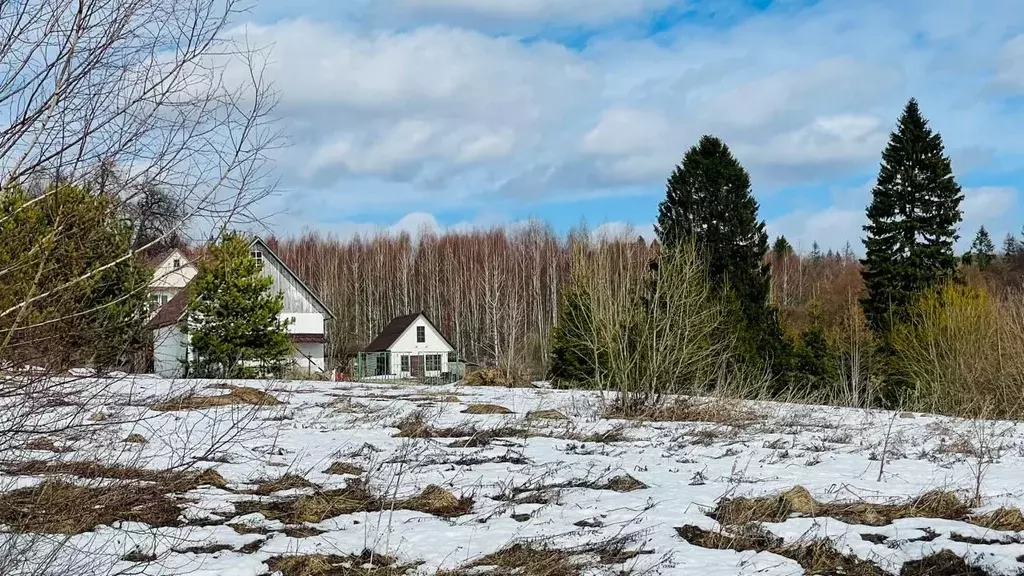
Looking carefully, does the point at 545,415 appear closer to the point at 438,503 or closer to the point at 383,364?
the point at 438,503

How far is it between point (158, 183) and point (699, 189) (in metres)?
29.9

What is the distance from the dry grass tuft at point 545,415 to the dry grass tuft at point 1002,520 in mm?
7434

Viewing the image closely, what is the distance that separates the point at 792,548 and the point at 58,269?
4962mm

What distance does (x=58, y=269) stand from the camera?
13.6 feet

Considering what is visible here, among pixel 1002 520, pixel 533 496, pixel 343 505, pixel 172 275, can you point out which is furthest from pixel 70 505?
pixel 1002 520

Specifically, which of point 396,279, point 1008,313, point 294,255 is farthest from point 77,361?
point 294,255

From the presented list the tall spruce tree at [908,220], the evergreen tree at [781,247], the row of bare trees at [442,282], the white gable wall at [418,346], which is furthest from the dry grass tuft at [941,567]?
the evergreen tree at [781,247]

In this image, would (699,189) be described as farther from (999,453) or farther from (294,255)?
(294,255)

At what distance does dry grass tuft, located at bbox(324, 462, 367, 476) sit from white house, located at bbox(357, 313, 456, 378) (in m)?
39.8

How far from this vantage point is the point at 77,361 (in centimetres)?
464

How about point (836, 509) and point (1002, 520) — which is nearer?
point (1002, 520)

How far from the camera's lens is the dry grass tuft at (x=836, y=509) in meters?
7.24

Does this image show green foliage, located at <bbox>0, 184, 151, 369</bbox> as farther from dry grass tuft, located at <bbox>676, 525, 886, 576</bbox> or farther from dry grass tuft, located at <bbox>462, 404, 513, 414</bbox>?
dry grass tuft, located at <bbox>462, 404, 513, 414</bbox>

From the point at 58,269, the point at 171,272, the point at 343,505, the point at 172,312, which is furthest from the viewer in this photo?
the point at 343,505
